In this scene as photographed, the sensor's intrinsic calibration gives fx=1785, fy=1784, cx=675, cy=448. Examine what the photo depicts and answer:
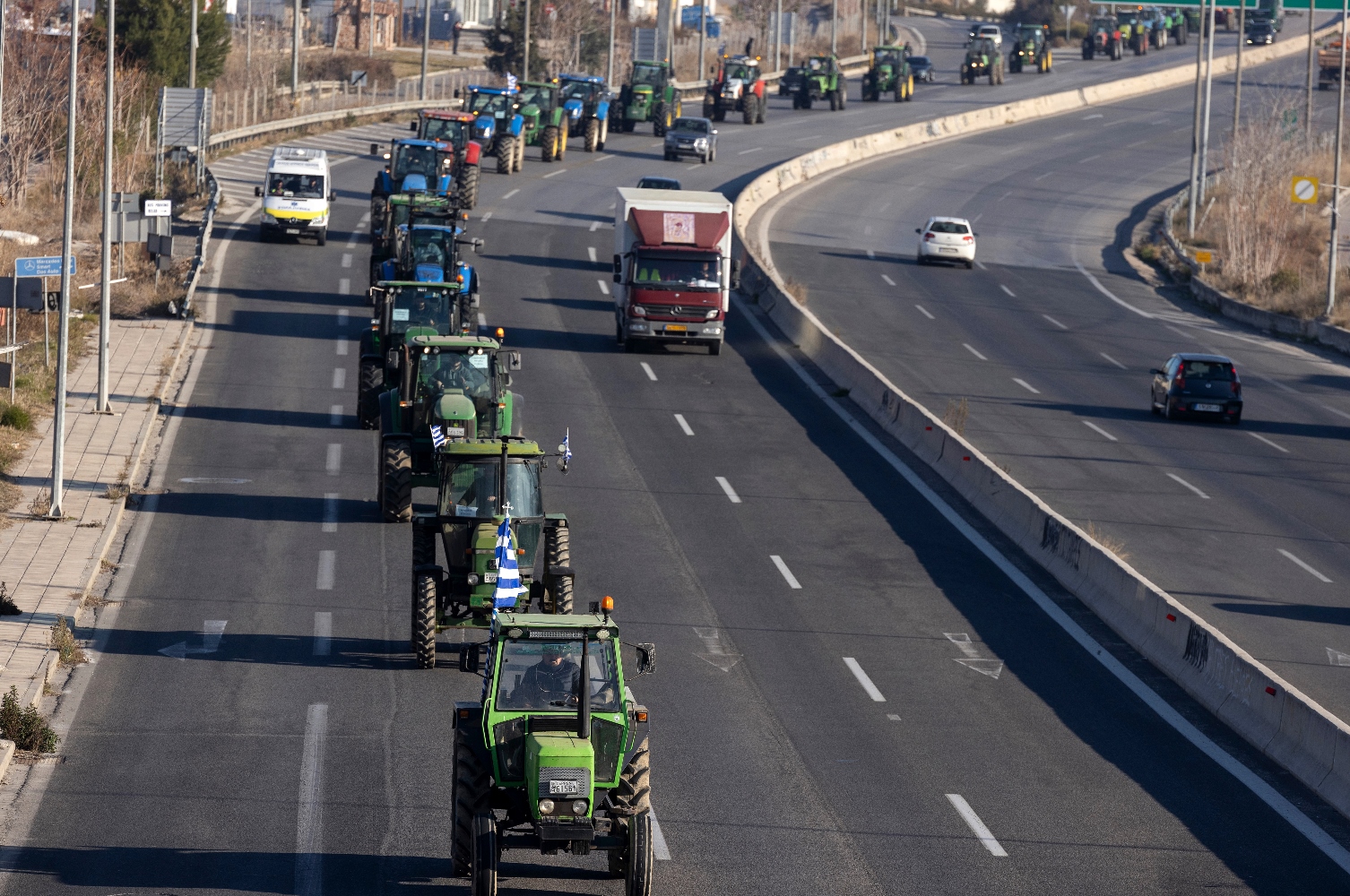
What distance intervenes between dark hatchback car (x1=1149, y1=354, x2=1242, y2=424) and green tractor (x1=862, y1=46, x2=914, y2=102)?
6361 centimetres

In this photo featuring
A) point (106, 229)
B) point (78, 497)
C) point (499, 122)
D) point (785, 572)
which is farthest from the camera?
point (499, 122)

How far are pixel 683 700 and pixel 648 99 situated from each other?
6803 cm

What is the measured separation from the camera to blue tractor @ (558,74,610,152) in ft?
259

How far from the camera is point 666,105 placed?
281 feet

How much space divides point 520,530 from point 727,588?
184 inches

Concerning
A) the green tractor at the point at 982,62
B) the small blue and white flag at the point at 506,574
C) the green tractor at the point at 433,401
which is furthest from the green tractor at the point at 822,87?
the small blue and white flag at the point at 506,574

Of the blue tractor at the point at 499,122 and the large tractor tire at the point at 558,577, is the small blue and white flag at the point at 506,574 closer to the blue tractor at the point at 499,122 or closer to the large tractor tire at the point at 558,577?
the large tractor tire at the point at 558,577

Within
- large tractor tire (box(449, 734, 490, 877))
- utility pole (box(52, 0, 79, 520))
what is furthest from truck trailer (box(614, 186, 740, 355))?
large tractor tire (box(449, 734, 490, 877))

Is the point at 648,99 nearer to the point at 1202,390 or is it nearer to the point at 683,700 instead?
the point at 1202,390

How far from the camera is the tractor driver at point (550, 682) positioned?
1359 cm

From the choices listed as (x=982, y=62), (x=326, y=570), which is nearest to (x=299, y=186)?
(x=326, y=570)

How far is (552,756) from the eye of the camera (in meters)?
13.1

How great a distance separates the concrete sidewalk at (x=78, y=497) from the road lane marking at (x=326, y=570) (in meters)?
2.99

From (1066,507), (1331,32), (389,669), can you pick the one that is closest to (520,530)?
(389,669)
